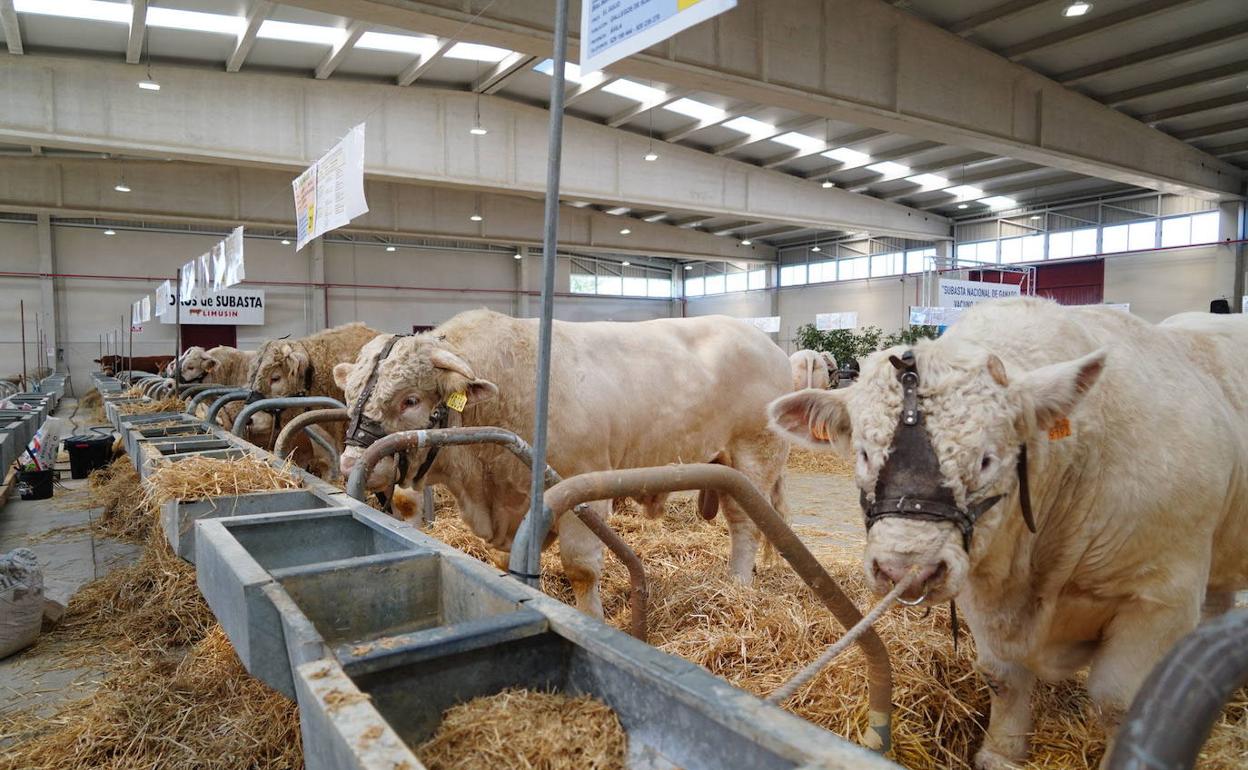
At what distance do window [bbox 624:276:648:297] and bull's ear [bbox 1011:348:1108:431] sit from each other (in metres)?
31.2

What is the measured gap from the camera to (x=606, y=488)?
1.77 m

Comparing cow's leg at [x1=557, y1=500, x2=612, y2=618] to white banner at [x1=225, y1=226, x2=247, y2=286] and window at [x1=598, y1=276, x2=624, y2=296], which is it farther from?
window at [x1=598, y1=276, x2=624, y2=296]

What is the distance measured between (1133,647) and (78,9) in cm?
1286

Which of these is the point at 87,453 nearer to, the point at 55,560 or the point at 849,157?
the point at 55,560

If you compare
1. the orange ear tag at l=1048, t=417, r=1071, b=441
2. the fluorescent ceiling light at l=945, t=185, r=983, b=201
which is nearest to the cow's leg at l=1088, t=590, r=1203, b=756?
the orange ear tag at l=1048, t=417, r=1071, b=441

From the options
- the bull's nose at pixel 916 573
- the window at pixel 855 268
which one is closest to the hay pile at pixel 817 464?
the bull's nose at pixel 916 573

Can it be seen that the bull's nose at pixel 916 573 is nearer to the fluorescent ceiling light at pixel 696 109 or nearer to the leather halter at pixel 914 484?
the leather halter at pixel 914 484

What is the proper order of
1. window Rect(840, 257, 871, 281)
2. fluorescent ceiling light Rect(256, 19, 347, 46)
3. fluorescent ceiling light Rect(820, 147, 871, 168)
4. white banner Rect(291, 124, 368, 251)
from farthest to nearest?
window Rect(840, 257, 871, 281)
fluorescent ceiling light Rect(820, 147, 871, 168)
fluorescent ceiling light Rect(256, 19, 347, 46)
white banner Rect(291, 124, 368, 251)

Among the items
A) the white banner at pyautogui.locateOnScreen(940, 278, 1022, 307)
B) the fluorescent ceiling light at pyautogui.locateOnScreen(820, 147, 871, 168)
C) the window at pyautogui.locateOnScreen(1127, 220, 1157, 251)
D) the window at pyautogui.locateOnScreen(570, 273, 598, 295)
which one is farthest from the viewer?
the window at pyautogui.locateOnScreen(570, 273, 598, 295)

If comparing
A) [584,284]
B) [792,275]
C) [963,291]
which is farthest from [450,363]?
[584,284]

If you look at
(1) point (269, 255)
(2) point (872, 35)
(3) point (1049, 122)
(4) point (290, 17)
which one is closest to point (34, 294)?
(1) point (269, 255)

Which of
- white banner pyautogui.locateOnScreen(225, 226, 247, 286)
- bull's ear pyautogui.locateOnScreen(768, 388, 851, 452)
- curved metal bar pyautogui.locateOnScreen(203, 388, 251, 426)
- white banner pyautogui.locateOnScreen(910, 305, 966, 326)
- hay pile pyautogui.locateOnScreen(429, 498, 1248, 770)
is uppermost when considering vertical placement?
white banner pyautogui.locateOnScreen(225, 226, 247, 286)

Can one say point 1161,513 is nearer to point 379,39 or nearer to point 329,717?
point 329,717

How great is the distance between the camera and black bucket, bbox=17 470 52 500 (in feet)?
24.4
